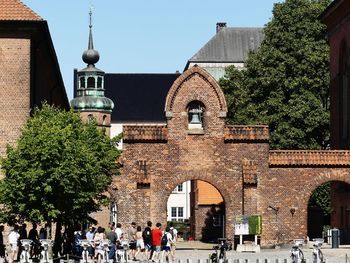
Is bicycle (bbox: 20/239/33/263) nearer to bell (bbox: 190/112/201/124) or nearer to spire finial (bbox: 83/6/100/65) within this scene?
bell (bbox: 190/112/201/124)

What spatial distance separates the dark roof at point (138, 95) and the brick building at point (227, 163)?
9568 cm

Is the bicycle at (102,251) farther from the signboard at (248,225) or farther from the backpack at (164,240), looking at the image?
the signboard at (248,225)

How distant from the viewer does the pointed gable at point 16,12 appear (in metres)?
52.7

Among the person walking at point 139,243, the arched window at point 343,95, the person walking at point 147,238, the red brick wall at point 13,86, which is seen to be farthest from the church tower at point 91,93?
the person walking at point 147,238

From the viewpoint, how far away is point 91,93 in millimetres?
119000

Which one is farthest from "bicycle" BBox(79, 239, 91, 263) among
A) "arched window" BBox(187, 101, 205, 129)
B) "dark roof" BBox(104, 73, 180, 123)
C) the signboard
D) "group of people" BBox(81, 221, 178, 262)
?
"dark roof" BBox(104, 73, 180, 123)

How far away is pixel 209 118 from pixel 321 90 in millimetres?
24351

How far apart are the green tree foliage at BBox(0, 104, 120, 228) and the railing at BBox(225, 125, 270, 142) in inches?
442

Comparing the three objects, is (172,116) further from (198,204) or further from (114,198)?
(198,204)

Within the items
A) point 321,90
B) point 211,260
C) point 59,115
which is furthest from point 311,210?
point 211,260

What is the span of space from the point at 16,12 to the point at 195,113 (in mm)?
10224

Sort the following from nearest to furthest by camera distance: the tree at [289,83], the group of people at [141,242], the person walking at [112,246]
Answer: the person walking at [112,246] < the group of people at [141,242] < the tree at [289,83]

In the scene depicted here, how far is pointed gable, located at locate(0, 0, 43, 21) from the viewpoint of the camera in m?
52.7

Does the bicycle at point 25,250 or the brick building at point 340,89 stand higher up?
the brick building at point 340,89
